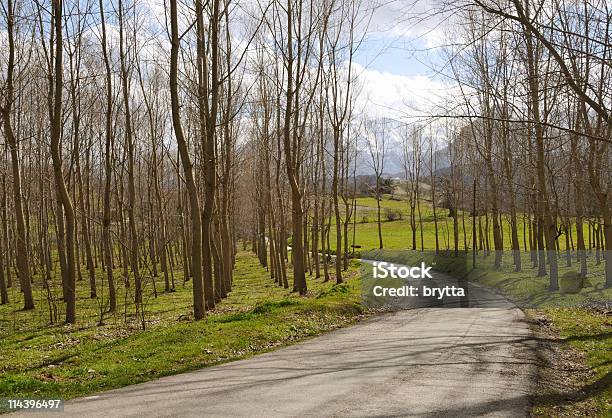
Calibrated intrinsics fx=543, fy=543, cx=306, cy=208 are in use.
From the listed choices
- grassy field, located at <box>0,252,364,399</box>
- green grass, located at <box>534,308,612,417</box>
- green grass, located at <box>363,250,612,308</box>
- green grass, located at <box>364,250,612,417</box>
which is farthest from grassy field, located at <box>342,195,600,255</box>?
grassy field, located at <box>0,252,364,399</box>

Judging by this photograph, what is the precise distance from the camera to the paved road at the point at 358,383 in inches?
251

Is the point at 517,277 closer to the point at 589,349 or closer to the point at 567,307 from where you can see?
the point at 567,307

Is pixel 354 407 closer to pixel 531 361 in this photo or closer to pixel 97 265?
pixel 531 361

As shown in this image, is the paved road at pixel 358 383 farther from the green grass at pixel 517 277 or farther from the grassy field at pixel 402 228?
the grassy field at pixel 402 228

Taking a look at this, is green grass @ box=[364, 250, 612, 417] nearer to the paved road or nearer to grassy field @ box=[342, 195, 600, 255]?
the paved road

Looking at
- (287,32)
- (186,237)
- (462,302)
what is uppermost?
(287,32)

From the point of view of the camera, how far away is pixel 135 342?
34.8 ft

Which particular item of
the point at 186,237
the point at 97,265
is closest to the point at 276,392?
the point at 186,237

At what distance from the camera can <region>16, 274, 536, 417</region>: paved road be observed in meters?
6.38

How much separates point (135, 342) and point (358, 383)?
504 centimetres

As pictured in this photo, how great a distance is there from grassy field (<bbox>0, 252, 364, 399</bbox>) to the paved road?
0.65 m

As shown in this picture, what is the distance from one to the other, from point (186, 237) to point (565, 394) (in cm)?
2538

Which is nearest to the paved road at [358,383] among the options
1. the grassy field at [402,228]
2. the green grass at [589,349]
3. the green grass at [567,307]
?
the green grass at [589,349]

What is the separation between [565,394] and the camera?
24.3 ft
